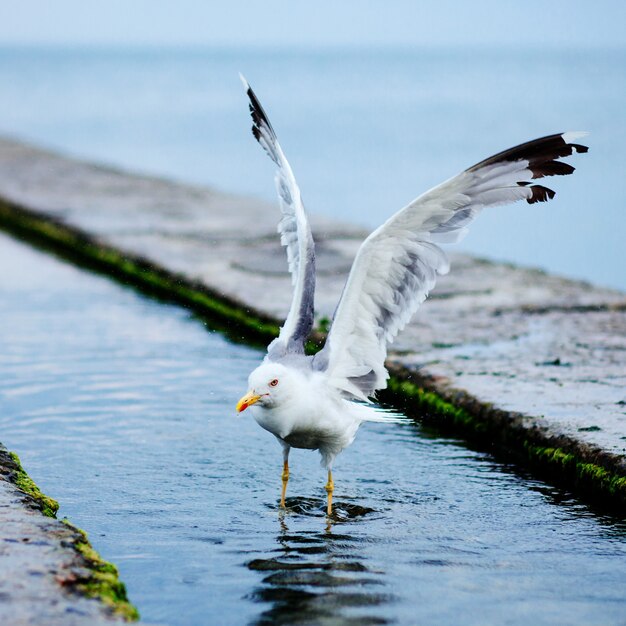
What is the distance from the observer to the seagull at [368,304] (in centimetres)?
498

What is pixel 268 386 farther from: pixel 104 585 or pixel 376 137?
pixel 376 137

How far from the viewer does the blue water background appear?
16500mm

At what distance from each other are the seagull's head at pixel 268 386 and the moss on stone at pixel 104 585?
97 cm

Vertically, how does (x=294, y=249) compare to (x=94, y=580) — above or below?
above

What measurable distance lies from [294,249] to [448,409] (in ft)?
3.88

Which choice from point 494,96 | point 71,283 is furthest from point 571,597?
point 494,96

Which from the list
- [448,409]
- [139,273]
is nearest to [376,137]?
[139,273]

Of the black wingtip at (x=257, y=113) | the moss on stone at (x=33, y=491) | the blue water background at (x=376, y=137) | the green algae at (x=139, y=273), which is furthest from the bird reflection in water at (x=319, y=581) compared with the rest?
the blue water background at (x=376, y=137)

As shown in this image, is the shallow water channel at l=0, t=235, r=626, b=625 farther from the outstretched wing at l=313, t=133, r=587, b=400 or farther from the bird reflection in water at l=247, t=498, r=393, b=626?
the outstretched wing at l=313, t=133, r=587, b=400

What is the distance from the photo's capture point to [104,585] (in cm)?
383

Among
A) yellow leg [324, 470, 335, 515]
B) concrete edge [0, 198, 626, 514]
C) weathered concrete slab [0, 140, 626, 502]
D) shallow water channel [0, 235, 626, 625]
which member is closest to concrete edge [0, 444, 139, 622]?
shallow water channel [0, 235, 626, 625]

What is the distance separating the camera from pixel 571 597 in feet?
13.5

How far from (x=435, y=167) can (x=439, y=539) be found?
17509mm

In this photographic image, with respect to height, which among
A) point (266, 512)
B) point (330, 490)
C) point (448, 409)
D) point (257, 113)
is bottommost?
point (266, 512)
